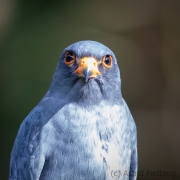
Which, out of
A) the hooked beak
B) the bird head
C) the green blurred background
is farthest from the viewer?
the green blurred background

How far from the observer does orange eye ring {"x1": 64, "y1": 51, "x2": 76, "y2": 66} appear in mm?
4023

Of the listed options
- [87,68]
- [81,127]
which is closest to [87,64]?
[87,68]

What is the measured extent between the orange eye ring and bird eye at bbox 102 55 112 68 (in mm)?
217

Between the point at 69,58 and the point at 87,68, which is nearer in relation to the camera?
the point at 87,68

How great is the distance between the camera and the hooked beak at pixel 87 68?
3830mm

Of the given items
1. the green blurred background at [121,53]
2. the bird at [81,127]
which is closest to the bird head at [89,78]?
the bird at [81,127]

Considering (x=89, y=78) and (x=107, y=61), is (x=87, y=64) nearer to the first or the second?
(x=89, y=78)

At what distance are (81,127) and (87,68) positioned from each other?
42cm

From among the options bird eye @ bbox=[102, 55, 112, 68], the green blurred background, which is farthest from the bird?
the green blurred background

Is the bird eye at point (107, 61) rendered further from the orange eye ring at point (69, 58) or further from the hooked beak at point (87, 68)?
the orange eye ring at point (69, 58)

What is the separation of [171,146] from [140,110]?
2.10 feet

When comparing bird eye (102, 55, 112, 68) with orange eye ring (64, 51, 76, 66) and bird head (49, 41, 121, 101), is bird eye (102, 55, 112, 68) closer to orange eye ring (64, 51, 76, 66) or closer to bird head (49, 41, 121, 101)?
bird head (49, 41, 121, 101)

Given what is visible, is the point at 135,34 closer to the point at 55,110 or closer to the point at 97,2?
the point at 97,2

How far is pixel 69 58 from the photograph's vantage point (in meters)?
4.05
